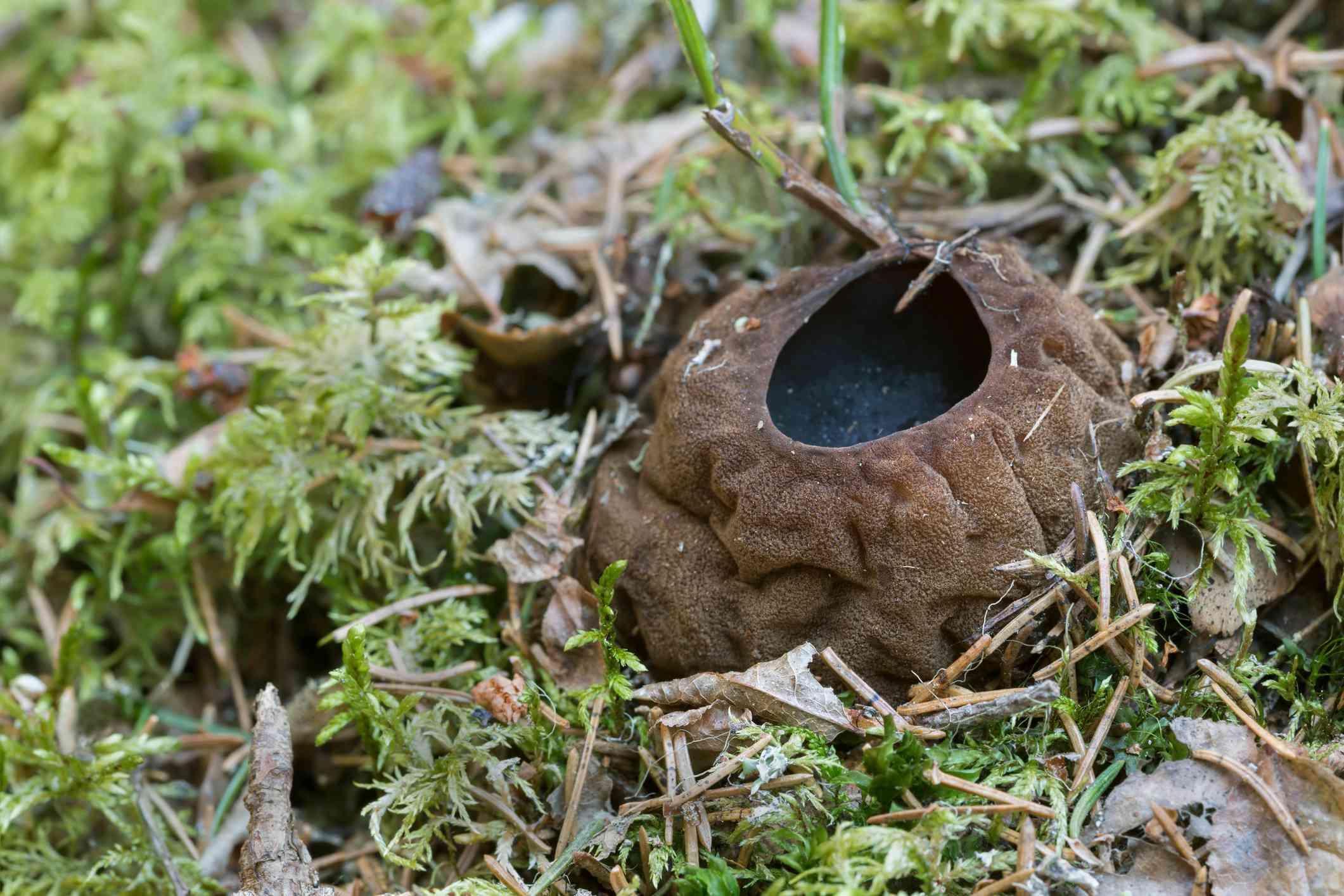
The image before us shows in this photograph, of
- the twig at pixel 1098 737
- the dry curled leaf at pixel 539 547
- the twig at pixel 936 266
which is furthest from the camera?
the dry curled leaf at pixel 539 547

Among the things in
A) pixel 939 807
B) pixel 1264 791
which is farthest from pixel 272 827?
pixel 1264 791

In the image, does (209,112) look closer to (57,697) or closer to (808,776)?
(57,697)

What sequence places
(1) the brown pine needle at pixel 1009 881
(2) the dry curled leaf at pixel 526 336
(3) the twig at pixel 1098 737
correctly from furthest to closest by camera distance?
(2) the dry curled leaf at pixel 526 336 < (3) the twig at pixel 1098 737 < (1) the brown pine needle at pixel 1009 881

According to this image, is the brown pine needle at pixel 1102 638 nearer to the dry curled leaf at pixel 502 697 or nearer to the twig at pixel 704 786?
the twig at pixel 704 786

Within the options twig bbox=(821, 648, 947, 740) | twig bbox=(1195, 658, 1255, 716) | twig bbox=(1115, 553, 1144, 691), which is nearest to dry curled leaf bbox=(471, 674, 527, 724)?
twig bbox=(821, 648, 947, 740)

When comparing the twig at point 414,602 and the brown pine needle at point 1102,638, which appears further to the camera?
the twig at point 414,602

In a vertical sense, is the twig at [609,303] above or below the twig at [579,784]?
above

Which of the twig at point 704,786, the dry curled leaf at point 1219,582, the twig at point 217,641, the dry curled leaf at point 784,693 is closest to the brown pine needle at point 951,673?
the dry curled leaf at point 784,693
